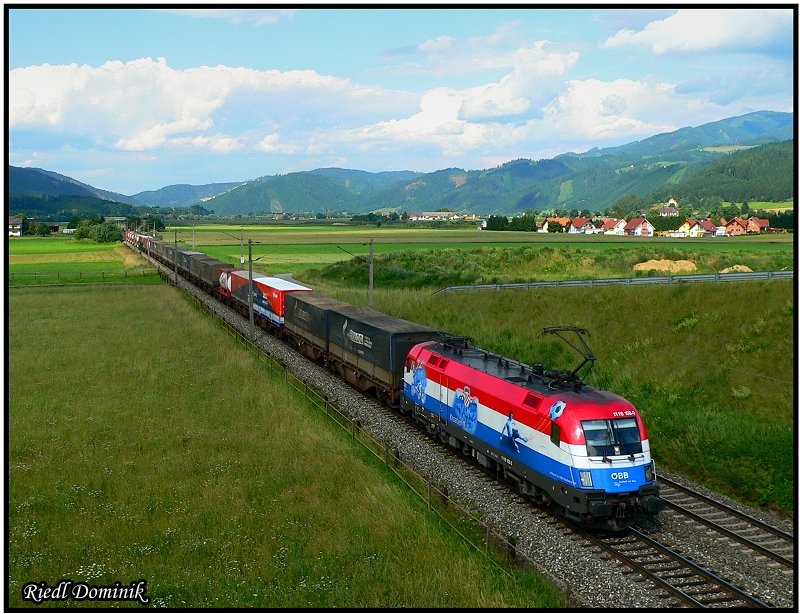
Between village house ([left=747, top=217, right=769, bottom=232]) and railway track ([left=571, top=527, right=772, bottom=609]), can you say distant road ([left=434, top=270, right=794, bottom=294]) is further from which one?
village house ([left=747, top=217, right=769, bottom=232])

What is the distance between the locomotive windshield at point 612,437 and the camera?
18.5 m

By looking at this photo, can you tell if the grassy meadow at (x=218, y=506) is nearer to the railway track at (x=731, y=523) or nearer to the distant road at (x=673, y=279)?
the railway track at (x=731, y=523)

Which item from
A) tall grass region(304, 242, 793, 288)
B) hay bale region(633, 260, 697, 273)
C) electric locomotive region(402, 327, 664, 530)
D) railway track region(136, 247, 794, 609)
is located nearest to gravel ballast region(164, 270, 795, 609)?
railway track region(136, 247, 794, 609)

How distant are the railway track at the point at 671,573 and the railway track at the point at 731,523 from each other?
2007mm

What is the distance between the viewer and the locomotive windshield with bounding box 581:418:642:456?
18516 millimetres

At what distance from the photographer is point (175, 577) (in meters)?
15.8

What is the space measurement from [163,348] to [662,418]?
102 feet

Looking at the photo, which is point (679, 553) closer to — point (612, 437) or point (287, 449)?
point (612, 437)

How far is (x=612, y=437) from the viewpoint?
61.5ft

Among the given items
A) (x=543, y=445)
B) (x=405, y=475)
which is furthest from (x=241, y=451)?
(x=543, y=445)

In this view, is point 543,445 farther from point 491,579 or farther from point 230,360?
point 230,360

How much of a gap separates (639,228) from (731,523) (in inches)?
5686

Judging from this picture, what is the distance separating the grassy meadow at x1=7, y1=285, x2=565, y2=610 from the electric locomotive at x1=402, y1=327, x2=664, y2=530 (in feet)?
10.3

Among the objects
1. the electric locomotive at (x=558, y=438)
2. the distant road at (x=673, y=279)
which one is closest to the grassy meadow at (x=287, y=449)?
the distant road at (x=673, y=279)
